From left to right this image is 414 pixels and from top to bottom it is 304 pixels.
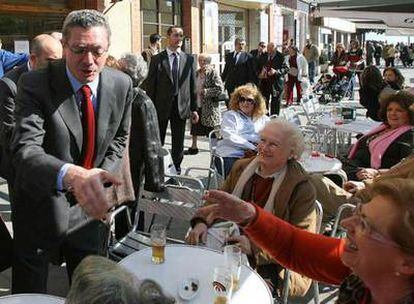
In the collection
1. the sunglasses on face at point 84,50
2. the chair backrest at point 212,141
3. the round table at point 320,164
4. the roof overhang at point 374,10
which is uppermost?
the roof overhang at point 374,10

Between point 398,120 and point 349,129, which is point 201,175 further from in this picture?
point 398,120

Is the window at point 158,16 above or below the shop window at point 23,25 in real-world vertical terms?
above

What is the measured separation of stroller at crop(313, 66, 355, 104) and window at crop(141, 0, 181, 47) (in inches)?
189

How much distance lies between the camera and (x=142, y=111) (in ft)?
13.8

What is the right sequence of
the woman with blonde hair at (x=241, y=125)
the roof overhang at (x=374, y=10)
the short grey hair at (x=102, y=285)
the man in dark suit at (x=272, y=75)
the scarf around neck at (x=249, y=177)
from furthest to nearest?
the man in dark suit at (x=272, y=75) → the roof overhang at (x=374, y=10) → the woman with blonde hair at (x=241, y=125) → the scarf around neck at (x=249, y=177) → the short grey hair at (x=102, y=285)

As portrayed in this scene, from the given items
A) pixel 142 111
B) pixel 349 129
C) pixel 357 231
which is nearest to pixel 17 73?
pixel 142 111

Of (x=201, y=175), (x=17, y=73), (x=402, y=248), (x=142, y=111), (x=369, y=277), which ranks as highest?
(x=17, y=73)

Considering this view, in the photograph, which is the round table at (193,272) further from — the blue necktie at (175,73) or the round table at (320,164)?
the blue necktie at (175,73)

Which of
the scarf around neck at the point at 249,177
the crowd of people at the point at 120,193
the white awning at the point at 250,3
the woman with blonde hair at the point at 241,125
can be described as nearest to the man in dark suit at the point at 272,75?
the woman with blonde hair at the point at 241,125

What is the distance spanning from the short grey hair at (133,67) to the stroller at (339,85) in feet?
36.1

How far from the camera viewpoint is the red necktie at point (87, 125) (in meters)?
2.62

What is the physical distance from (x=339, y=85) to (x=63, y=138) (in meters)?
14.0

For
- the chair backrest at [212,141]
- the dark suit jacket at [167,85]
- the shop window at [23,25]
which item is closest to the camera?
the chair backrest at [212,141]

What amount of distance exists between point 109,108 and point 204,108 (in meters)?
5.46
